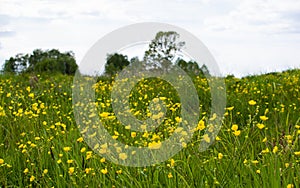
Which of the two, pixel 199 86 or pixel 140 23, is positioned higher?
pixel 140 23

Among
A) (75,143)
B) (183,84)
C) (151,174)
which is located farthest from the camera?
(183,84)

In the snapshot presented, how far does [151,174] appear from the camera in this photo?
9.33ft

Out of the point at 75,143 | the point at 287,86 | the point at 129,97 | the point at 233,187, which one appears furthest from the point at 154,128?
the point at 287,86

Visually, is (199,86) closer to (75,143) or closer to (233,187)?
(75,143)

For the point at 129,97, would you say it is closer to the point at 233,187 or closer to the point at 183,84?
the point at 183,84

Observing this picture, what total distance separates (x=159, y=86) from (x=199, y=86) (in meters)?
0.70

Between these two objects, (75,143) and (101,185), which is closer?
(101,185)

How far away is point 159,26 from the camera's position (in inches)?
170

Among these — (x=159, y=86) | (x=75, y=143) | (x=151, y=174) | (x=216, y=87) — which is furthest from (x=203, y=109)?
(x=151, y=174)

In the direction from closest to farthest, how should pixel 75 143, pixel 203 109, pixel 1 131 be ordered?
pixel 75 143
pixel 1 131
pixel 203 109

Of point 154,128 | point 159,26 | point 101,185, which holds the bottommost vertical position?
point 101,185

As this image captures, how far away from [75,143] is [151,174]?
1.19 m

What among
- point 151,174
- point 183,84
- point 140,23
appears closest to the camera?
point 151,174

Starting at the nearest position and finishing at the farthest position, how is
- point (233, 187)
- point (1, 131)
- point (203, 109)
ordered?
point (233, 187)
point (1, 131)
point (203, 109)
